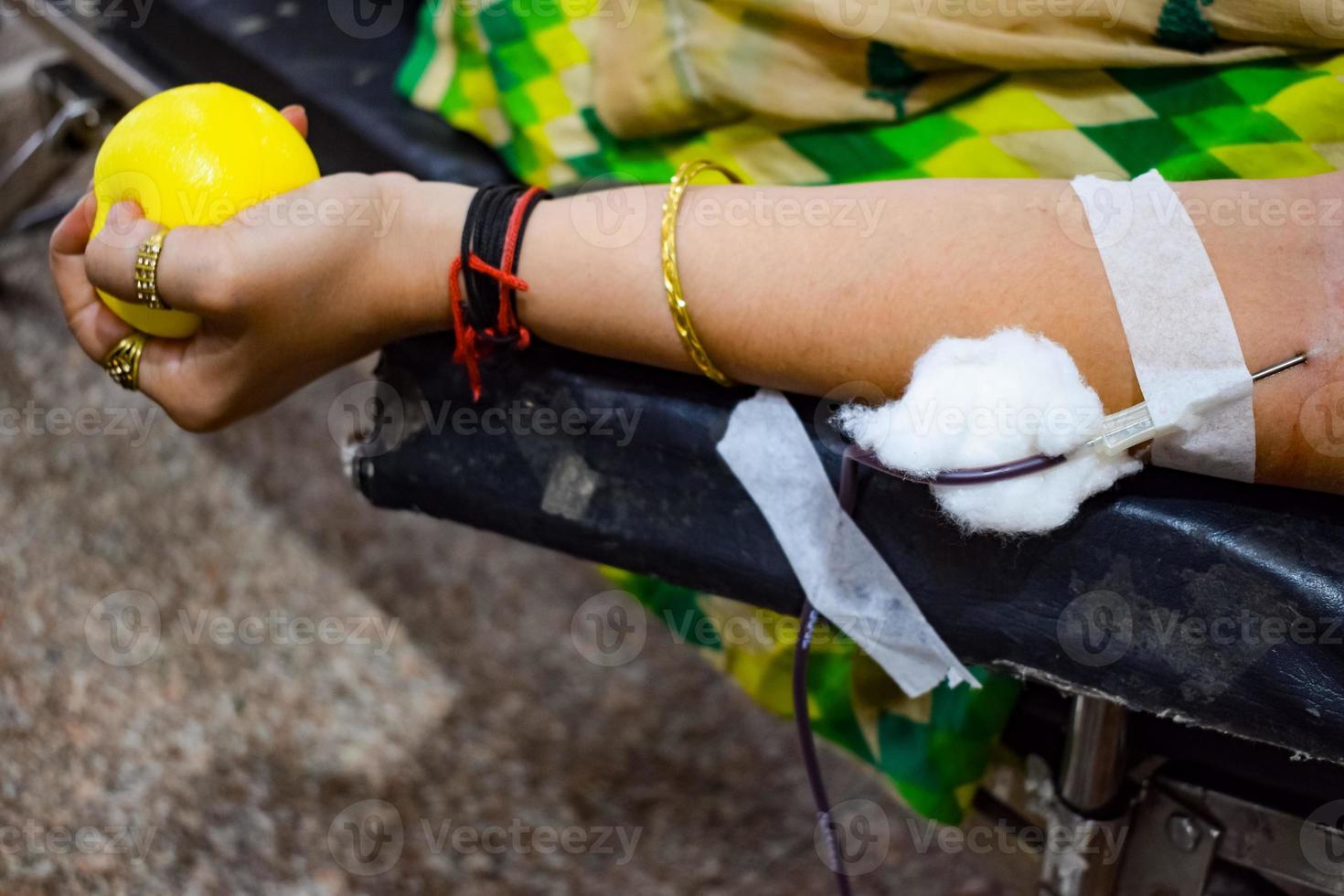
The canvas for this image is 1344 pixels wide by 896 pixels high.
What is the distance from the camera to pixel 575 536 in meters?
0.76

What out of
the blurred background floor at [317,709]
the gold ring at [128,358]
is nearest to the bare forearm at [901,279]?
the gold ring at [128,358]

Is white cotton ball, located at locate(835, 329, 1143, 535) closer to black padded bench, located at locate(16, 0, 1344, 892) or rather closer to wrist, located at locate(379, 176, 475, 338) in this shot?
black padded bench, located at locate(16, 0, 1344, 892)

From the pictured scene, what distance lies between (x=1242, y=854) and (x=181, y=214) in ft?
2.56

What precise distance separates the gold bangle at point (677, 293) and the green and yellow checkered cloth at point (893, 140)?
13 cm

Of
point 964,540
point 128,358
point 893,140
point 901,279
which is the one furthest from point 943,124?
point 128,358

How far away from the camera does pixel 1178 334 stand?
575 millimetres

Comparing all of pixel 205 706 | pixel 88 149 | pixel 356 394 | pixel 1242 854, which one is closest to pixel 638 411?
pixel 356 394

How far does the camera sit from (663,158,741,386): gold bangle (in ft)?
2.23

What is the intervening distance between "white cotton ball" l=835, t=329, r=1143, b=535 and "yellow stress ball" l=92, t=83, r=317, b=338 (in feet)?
1.47

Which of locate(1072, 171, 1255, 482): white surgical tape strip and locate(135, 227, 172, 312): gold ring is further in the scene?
locate(135, 227, 172, 312): gold ring

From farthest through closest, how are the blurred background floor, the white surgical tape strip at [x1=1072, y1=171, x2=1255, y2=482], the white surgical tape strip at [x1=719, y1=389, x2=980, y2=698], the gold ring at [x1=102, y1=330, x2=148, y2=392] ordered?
the blurred background floor < the gold ring at [x1=102, y1=330, x2=148, y2=392] < the white surgical tape strip at [x1=719, y1=389, x2=980, y2=698] < the white surgical tape strip at [x1=1072, y1=171, x2=1255, y2=482]

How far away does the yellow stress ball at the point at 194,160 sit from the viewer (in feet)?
2.41

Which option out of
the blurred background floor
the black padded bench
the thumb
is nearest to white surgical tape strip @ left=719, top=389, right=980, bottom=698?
the black padded bench

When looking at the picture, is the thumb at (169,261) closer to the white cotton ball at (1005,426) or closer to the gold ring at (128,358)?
the gold ring at (128,358)
